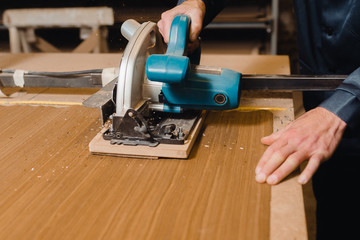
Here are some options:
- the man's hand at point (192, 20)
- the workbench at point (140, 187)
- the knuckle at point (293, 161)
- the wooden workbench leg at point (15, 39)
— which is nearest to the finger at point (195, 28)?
the man's hand at point (192, 20)

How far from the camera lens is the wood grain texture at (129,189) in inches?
28.0

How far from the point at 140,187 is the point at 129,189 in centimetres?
2

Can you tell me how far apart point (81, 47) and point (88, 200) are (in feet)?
7.37

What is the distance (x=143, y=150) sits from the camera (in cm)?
96

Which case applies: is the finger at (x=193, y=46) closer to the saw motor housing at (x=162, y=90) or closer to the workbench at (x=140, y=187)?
the saw motor housing at (x=162, y=90)

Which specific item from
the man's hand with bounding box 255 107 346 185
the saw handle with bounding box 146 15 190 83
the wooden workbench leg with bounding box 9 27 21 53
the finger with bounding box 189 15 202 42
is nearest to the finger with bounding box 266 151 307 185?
the man's hand with bounding box 255 107 346 185

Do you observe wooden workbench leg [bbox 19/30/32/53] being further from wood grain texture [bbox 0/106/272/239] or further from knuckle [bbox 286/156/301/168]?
knuckle [bbox 286/156/301/168]

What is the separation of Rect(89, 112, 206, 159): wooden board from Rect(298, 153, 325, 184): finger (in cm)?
28

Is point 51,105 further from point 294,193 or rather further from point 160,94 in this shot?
point 294,193

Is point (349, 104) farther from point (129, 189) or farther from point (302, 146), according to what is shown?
point (129, 189)

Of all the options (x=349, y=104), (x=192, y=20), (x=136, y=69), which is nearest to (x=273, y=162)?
(x=349, y=104)

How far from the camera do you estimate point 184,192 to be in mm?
811

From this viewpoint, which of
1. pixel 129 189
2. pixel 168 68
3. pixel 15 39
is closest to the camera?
pixel 129 189

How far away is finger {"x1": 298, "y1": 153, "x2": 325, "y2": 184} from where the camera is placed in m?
0.83
